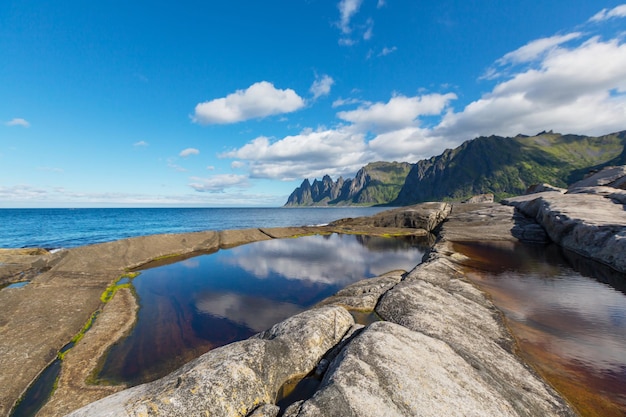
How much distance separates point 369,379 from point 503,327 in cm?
1132

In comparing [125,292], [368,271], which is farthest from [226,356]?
[368,271]

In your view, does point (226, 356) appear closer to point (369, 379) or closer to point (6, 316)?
point (369, 379)

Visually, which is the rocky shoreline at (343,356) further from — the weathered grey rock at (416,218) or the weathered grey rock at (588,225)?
the weathered grey rock at (416,218)

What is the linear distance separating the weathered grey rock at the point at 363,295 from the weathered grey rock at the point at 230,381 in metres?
7.25

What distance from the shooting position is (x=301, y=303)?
22.9 meters

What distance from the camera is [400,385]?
7598 millimetres

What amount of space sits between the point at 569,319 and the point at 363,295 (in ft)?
41.9

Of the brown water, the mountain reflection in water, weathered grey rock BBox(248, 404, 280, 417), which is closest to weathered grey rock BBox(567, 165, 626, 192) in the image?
the brown water

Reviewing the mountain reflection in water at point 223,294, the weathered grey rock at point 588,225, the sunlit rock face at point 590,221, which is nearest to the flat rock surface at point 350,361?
the mountain reflection in water at point 223,294

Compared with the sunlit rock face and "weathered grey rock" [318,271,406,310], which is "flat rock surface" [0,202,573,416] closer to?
"weathered grey rock" [318,271,406,310]

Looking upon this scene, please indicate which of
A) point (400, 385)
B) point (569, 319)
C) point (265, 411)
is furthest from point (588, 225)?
point (265, 411)

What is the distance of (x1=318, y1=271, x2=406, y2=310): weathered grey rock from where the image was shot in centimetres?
1830

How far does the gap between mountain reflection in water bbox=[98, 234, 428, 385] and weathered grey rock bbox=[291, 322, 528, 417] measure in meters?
11.0

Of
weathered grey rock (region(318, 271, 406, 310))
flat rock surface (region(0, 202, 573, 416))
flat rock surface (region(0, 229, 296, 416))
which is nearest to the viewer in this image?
flat rock surface (region(0, 202, 573, 416))
